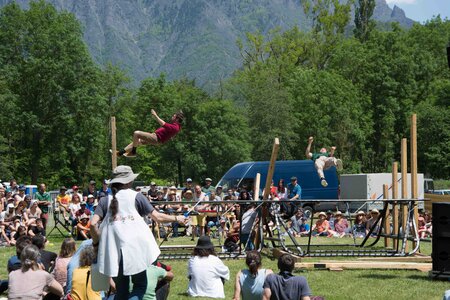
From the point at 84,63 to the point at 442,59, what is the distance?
26.7 meters

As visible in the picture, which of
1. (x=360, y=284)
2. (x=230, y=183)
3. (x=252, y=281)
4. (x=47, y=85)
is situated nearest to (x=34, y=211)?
(x=360, y=284)

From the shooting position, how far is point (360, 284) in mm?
11617

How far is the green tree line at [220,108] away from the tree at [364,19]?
115 inches

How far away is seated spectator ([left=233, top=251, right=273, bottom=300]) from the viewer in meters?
8.71

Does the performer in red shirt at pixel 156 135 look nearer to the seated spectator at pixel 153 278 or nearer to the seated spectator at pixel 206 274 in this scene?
the seated spectator at pixel 206 274

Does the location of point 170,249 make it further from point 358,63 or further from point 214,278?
point 358,63

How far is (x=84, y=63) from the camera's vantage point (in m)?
51.9

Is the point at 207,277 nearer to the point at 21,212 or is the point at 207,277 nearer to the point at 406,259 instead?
the point at 406,259

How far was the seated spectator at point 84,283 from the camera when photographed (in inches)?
317

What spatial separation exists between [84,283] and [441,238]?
5.82 metres

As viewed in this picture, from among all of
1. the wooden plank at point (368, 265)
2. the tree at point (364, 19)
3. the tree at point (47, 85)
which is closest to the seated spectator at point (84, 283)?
the wooden plank at point (368, 265)

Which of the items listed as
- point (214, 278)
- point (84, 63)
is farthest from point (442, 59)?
point (214, 278)

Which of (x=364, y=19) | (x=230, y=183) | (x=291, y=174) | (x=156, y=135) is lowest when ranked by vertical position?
(x=156, y=135)

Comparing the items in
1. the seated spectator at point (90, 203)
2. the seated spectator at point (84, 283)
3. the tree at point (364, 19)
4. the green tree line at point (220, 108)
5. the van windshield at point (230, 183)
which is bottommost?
the seated spectator at point (84, 283)
